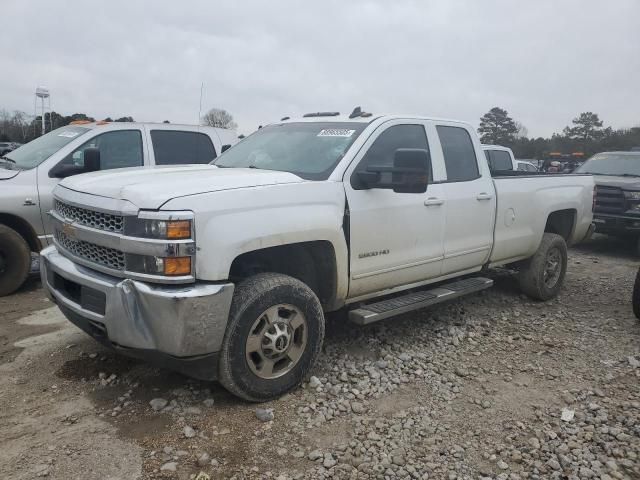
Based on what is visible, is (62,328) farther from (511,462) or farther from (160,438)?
(511,462)

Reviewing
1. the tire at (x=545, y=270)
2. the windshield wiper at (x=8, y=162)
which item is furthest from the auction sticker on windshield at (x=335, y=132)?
the windshield wiper at (x=8, y=162)

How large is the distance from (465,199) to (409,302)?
115 centimetres

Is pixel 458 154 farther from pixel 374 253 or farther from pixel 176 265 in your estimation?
pixel 176 265

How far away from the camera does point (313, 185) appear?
364 cm

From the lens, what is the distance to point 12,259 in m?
5.58

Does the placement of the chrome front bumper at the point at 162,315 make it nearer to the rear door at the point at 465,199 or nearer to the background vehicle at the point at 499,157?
the rear door at the point at 465,199

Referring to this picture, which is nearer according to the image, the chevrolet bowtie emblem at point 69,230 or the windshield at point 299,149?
the chevrolet bowtie emblem at point 69,230

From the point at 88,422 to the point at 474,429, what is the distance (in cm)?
233

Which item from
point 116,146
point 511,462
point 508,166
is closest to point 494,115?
point 508,166

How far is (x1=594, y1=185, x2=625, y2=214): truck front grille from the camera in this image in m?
9.20

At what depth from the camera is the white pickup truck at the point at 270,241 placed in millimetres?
2992

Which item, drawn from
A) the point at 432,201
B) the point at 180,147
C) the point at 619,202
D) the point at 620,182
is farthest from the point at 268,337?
the point at 620,182

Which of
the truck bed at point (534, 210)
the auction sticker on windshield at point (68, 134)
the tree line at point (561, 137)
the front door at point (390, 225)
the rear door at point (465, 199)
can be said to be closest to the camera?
the front door at point (390, 225)

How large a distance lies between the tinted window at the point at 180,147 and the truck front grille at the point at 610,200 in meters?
6.82
